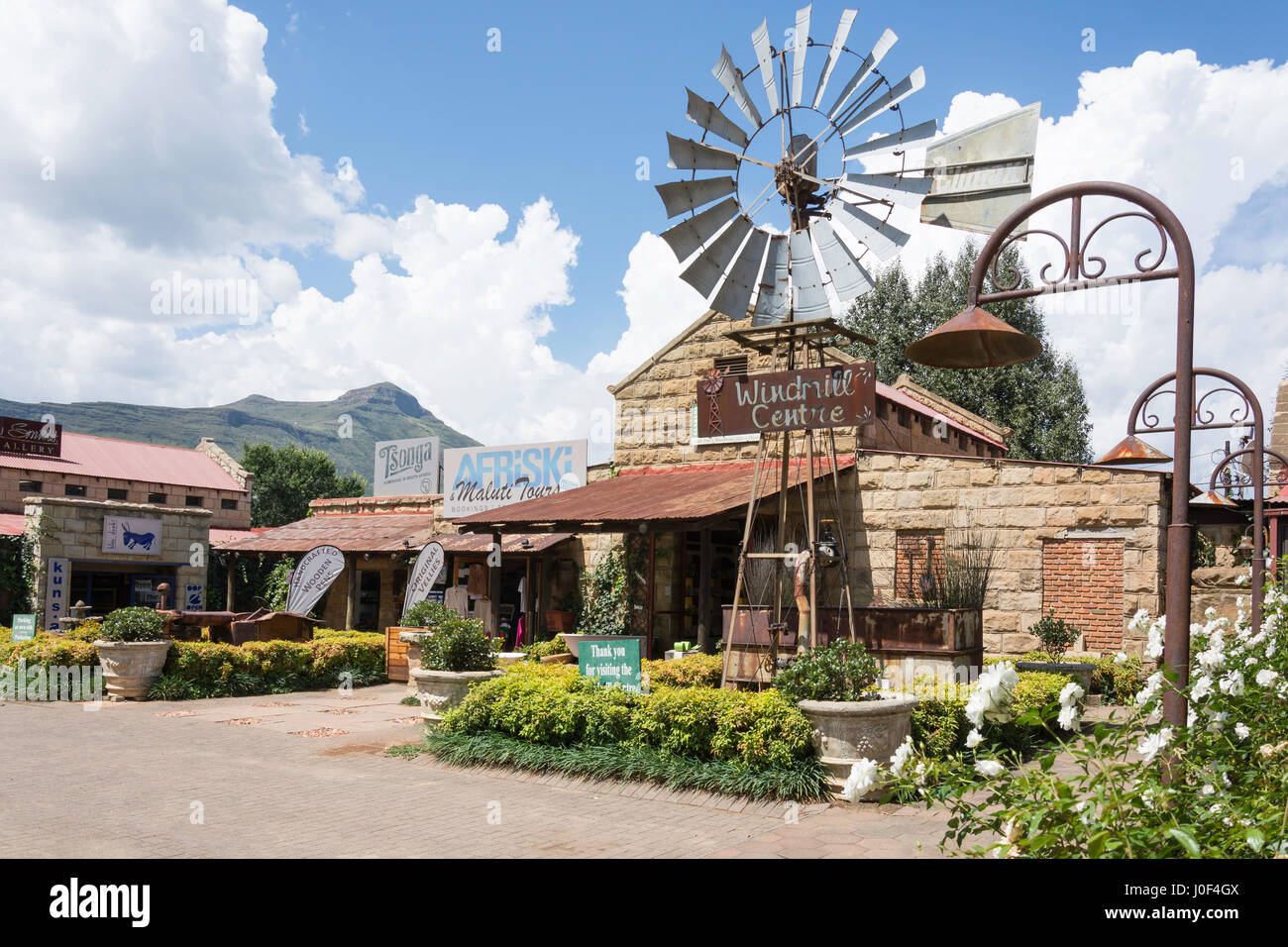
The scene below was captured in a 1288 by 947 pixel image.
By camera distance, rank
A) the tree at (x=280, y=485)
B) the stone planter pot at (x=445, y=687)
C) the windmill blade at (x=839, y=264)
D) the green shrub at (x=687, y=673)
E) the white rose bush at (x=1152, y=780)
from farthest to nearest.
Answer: the tree at (x=280, y=485) < the stone planter pot at (x=445, y=687) < the windmill blade at (x=839, y=264) < the green shrub at (x=687, y=673) < the white rose bush at (x=1152, y=780)

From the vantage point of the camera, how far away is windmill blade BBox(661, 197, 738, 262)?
452 inches

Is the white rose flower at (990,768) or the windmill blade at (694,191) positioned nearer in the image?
the white rose flower at (990,768)

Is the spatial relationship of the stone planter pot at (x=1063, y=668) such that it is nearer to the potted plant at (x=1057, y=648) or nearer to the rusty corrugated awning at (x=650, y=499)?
the potted plant at (x=1057, y=648)

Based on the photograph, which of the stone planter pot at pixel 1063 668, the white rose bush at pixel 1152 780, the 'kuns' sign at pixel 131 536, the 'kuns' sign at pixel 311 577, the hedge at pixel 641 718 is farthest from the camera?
the 'kuns' sign at pixel 131 536

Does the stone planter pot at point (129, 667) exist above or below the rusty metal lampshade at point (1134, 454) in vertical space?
below

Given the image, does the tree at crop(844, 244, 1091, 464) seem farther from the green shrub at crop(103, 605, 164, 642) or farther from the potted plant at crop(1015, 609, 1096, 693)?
the green shrub at crop(103, 605, 164, 642)

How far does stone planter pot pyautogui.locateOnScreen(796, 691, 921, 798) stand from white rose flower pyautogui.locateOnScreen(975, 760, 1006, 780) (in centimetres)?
470

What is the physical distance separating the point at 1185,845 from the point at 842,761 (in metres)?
5.35

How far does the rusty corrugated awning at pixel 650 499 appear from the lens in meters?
14.0

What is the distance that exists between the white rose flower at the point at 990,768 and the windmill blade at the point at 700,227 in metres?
9.10

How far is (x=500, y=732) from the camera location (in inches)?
389

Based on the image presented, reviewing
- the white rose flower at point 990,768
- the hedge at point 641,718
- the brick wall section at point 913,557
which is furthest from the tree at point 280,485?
the white rose flower at point 990,768
